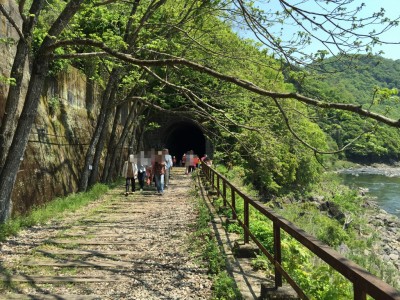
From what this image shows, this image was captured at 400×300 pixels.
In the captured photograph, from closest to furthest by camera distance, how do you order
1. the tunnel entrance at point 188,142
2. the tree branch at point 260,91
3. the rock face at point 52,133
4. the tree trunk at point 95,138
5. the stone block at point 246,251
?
1. the tree branch at point 260,91
2. the stone block at point 246,251
3. the rock face at point 52,133
4. the tree trunk at point 95,138
5. the tunnel entrance at point 188,142

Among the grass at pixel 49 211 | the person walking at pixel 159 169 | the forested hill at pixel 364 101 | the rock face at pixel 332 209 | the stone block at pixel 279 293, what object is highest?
the forested hill at pixel 364 101

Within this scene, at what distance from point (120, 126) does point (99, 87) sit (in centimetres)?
481

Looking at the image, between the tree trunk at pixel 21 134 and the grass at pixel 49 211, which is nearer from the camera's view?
the tree trunk at pixel 21 134

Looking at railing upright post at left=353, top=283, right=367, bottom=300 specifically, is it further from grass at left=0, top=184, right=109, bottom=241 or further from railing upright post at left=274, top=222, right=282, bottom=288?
grass at left=0, top=184, right=109, bottom=241

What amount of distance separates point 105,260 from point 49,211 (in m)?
4.46

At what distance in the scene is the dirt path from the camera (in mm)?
4891

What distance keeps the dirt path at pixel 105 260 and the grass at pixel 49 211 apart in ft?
0.73

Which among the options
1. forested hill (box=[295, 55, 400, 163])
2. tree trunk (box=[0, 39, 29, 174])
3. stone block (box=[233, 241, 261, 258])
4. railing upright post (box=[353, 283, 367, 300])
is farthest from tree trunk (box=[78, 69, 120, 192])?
railing upright post (box=[353, 283, 367, 300])

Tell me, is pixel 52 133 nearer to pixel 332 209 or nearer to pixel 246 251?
pixel 246 251

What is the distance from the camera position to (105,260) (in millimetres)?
6172

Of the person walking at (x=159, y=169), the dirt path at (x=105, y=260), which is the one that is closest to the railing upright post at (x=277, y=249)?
the dirt path at (x=105, y=260)

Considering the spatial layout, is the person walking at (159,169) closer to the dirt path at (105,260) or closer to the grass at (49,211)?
the grass at (49,211)

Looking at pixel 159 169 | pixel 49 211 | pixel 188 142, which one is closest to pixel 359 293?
pixel 49 211

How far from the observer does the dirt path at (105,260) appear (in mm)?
4891
